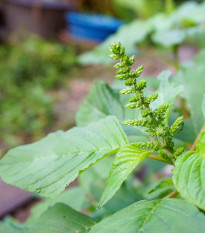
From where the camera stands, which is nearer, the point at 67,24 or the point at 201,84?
the point at 201,84

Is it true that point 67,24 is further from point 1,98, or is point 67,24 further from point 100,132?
point 100,132

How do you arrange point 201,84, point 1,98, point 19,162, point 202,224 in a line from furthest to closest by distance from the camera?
point 1,98 < point 201,84 < point 19,162 < point 202,224

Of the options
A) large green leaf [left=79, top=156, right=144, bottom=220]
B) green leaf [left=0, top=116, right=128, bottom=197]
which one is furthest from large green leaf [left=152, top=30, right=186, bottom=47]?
green leaf [left=0, top=116, right=128, bottom=197]

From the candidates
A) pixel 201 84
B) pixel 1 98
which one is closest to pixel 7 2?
pixel 1 98

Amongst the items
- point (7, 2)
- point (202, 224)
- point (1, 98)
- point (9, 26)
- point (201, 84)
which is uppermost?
point (7, 2)

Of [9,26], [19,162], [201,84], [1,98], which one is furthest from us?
[9,26]

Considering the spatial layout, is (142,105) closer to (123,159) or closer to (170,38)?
(123,159)

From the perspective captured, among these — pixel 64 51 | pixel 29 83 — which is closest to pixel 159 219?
pixel 29 83
